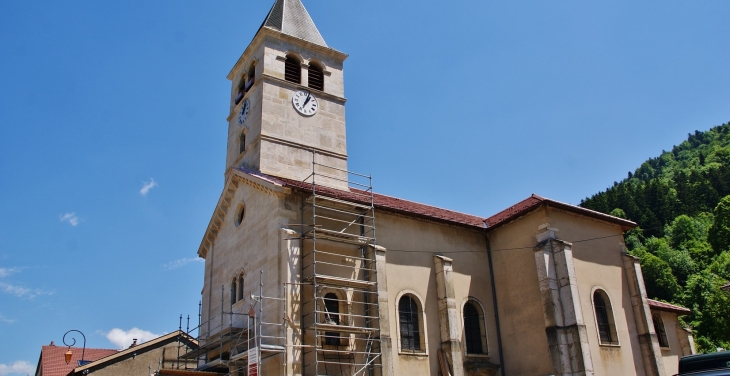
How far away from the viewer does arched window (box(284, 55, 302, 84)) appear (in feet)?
94.8

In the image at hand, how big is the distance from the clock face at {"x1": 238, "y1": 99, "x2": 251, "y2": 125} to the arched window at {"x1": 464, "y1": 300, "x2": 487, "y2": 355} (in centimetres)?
1354

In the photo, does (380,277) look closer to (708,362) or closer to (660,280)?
(708,362)

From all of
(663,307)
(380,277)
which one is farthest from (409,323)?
(663,307)

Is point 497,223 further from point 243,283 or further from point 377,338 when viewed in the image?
point 243,283

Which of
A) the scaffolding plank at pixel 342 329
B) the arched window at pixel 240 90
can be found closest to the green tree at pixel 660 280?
the arched window at pixel 240 90

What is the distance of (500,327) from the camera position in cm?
2466

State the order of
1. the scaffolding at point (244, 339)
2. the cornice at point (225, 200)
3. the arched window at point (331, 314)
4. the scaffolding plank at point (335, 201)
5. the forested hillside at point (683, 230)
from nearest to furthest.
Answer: the scaffolding at point (244, 339), the arched window at point (331, 314), the scaffolding plank at point (335, 201), the cornice at point (225, 200), the forested hillside at point (683, 230)

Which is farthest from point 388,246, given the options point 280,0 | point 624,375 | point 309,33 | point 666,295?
point 666,295

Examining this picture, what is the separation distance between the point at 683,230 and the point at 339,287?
79.1 meters

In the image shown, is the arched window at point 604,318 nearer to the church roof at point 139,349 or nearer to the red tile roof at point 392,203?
the red tile roof at point 392,203

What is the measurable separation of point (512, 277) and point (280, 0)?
61.8ft

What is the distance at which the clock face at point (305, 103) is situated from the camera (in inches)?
1105

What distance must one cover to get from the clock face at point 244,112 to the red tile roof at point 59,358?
16.2m

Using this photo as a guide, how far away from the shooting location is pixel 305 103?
2834cm
